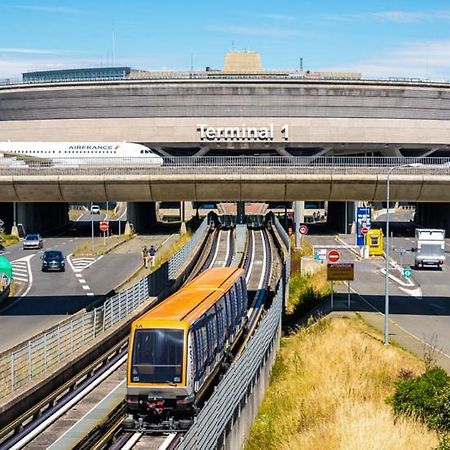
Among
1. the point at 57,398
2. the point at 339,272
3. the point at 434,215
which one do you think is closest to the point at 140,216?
the point at 434,215

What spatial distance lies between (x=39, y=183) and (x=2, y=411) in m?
17.9

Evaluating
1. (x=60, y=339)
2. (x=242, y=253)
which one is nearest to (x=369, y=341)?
(x=60, y=339)

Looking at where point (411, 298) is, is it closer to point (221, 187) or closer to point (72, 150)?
point (221, 187)

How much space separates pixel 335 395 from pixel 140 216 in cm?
7323

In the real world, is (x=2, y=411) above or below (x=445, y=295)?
above

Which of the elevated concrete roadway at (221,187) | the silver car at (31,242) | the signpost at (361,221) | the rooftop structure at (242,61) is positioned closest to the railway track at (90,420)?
the elevated concrete roadway at (221,187)

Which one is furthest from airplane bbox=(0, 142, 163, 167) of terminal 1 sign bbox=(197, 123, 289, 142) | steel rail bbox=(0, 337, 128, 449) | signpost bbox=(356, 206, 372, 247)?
steel rail bbox=(0, 337, 128, 449)

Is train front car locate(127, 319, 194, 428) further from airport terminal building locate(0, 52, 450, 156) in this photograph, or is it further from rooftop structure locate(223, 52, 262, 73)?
rooftop structure locate(223, 52, 262, 73)

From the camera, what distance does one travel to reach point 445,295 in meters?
54.7

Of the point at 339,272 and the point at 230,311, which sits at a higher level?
the point at 230,311

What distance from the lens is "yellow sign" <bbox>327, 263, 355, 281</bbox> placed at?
44812mm

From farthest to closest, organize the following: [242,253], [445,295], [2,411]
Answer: [242,253] < [445,295] < [2,411]

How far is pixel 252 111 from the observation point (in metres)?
127

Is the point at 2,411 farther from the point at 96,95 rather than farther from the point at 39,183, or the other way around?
the point at 96,95
